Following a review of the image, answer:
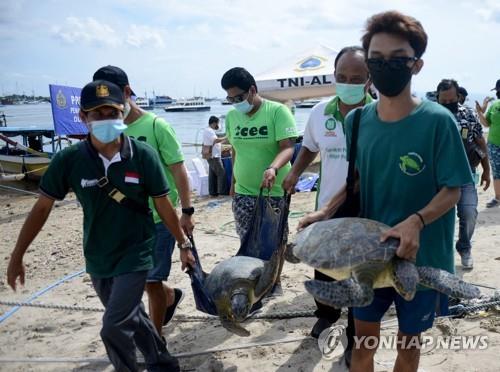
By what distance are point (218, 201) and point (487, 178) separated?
5800 millimetres

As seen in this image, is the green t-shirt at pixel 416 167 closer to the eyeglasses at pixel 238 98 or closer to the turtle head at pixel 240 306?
the turtle head at pixel 240 306

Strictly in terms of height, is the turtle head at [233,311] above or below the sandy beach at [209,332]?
above

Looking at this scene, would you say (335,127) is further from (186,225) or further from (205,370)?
(205,370)

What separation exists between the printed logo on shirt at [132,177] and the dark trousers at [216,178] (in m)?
7.51

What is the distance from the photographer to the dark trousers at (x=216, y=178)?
10.0m

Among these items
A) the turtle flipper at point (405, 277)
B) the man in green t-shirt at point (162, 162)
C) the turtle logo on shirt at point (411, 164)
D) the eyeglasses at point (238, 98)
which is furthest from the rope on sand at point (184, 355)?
the eyeglasses at point (238, 98)

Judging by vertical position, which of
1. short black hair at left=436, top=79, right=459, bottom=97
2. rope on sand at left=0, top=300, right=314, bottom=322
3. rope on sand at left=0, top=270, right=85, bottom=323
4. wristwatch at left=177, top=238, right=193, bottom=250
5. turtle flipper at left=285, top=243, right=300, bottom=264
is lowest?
rope on sand at left=0, top=270, right=85, bottom=323

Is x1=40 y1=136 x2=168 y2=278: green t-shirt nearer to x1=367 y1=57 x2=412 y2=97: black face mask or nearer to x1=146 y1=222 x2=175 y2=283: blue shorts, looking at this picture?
x1=146 y1=222 x2=175 y2=283: blue shorts

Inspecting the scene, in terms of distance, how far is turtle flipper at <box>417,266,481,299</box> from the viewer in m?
1.85

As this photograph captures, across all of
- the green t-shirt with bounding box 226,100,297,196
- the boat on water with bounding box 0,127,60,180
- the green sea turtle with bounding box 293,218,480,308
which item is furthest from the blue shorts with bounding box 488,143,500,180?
the boat on water with bounding box 0,127,60,180

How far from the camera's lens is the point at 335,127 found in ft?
9.93

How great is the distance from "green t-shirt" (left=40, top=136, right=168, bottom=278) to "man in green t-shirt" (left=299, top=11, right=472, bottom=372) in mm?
1238

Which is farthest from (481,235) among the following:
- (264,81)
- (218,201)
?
(264,81)

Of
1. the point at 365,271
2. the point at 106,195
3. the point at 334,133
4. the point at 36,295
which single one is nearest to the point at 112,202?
the point at 106,195
